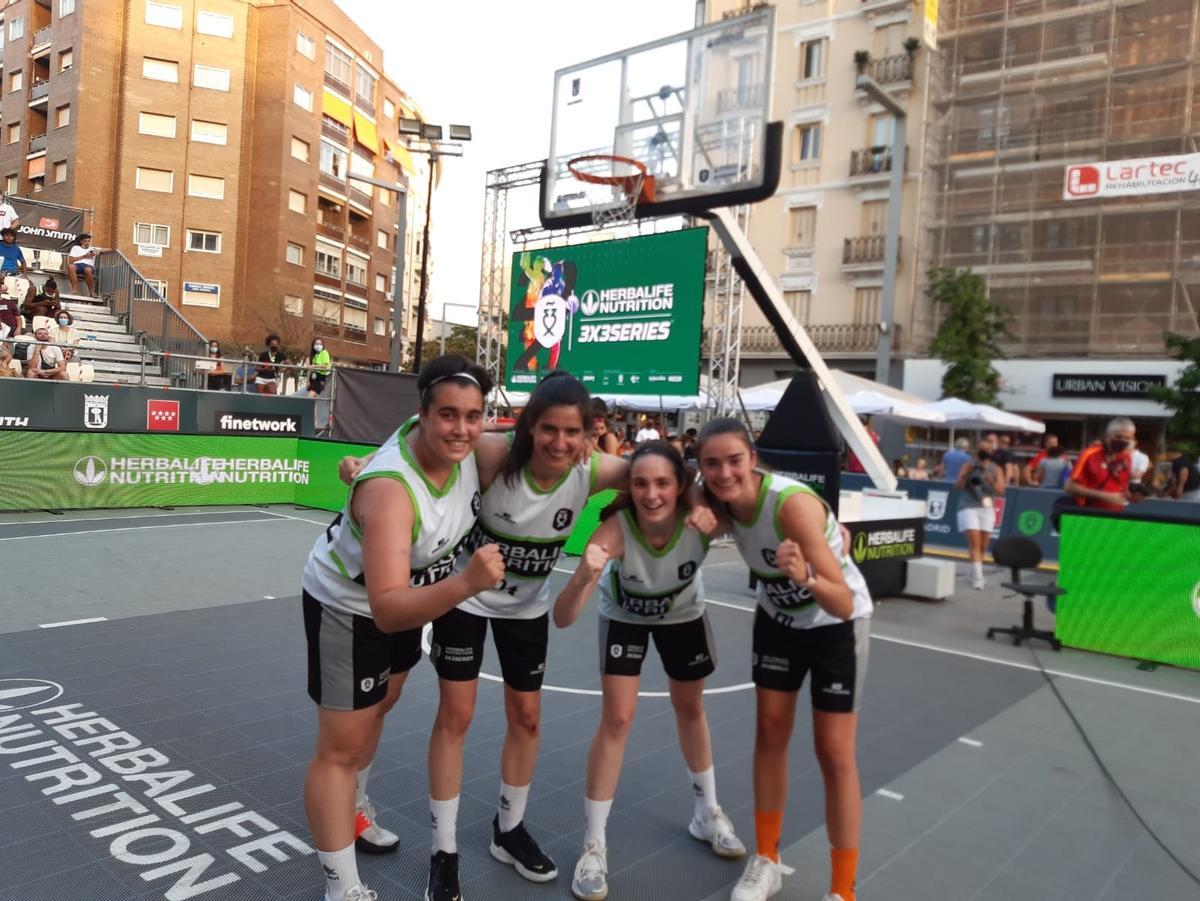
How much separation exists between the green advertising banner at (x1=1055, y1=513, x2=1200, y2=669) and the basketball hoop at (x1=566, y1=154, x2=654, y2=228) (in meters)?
7.44

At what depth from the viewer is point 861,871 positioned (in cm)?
367

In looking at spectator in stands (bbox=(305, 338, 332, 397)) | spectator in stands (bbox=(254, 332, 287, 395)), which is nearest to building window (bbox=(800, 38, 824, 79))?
spectator in stands (bbox=(305, 338, 332, 397))

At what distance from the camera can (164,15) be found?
129 feet

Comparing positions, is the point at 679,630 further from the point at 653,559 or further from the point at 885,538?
the point at 885,538

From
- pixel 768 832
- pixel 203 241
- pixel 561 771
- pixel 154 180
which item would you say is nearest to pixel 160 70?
pixel 154 180

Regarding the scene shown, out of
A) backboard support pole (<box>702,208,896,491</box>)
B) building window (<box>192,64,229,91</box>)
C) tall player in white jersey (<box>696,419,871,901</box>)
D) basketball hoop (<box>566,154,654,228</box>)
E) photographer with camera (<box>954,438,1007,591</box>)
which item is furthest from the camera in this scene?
building window (<box>192,64,229,91</box>)

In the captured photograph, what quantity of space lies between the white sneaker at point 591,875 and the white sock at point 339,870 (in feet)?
Result: 2.82

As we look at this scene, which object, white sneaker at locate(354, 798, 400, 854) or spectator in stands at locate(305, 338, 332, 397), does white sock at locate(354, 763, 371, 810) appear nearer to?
white sneaker at locate(354, 798, 400, 854)

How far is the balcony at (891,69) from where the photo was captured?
87.8 feet

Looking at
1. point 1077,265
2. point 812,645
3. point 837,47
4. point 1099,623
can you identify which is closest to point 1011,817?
point 812,645

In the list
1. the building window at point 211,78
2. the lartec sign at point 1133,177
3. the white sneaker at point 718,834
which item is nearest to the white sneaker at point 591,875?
the white sneaker at point 718,834

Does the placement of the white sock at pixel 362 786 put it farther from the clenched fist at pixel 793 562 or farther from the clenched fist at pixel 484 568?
the clenched fist at pixel 793 562

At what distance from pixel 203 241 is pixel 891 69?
29.6 meters

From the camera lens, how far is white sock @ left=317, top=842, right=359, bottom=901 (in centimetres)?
288
